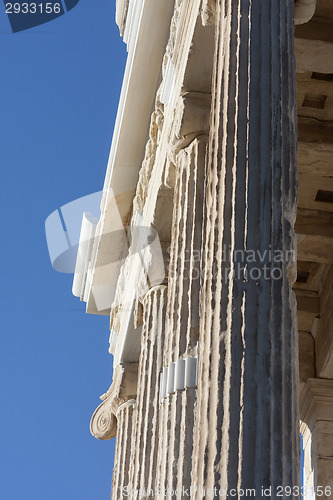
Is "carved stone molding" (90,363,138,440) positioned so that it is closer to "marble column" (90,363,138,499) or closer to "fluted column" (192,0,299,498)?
"marble column" (90,363,138,499)

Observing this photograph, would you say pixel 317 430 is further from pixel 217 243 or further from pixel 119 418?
pixel 217 243

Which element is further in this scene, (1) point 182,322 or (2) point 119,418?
(2) point 119,418

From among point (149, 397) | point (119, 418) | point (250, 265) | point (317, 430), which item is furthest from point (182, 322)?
point (317, 430)

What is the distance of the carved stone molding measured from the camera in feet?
46.7

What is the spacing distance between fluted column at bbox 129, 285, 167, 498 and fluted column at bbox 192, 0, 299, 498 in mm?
4352

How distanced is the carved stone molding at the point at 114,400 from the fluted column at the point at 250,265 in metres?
6.98

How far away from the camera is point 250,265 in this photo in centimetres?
694

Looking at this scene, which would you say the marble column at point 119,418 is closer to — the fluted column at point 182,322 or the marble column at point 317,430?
the marble column at point 317,430

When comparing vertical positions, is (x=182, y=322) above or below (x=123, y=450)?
below

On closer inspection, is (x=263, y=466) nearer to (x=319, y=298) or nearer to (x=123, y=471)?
(x=123, y=471)

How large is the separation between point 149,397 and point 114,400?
2.86m

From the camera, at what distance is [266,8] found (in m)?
8.30

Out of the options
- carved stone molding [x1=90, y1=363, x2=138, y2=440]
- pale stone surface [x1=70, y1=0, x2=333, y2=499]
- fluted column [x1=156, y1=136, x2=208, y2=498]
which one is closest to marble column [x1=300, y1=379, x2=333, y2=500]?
pale stone surface [x1=70, y1=0, x2=333, y2=499]

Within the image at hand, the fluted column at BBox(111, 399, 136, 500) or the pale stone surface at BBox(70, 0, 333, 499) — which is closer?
the pale stone surface at BBox(70, 0, 333, 499)
